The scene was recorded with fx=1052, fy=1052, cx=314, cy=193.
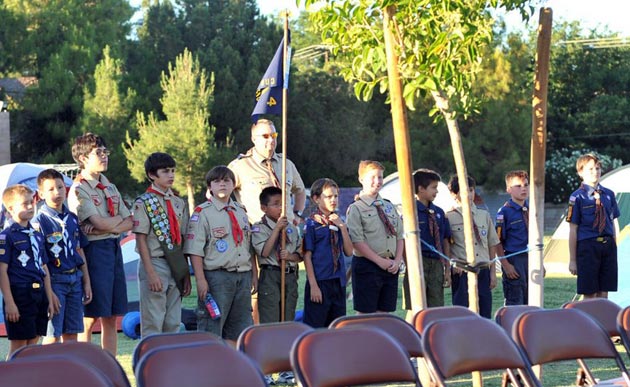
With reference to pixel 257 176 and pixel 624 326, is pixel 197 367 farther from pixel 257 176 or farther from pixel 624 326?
pixel 257 176

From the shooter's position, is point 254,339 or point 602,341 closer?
point 254,339

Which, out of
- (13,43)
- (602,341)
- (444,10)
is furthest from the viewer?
(13,43)

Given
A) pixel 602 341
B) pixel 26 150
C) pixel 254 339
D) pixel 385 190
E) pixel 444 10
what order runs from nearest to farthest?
pixel 254 339
pixel 602 341
pixel 444 10
pixel 385 190
pixel 26 150

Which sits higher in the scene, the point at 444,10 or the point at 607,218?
the point at 444,10

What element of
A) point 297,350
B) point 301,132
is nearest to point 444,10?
point 297,350

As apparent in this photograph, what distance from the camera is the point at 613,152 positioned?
47.0 m

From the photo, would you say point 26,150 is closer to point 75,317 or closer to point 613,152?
point 613,152

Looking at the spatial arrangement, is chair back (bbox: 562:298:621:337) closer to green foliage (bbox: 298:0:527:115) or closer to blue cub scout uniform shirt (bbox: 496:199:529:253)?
green foliage (bbox: 298:0:527:115)

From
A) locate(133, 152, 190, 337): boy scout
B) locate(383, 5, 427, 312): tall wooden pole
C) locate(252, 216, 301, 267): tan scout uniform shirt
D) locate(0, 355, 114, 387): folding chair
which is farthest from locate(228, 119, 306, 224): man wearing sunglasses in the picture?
locate(0, 355, 114, 387): folding chair

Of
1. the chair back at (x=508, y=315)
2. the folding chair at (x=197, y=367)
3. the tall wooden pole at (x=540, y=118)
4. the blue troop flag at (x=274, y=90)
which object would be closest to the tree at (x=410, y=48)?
the tall wooden pole at (x=540, y=118)

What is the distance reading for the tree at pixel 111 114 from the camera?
4006 cm

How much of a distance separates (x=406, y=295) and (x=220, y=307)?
2.01 m

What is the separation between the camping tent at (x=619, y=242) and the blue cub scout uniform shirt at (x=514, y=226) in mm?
1539

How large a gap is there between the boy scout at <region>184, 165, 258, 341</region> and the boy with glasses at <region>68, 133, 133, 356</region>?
0.51 metres
